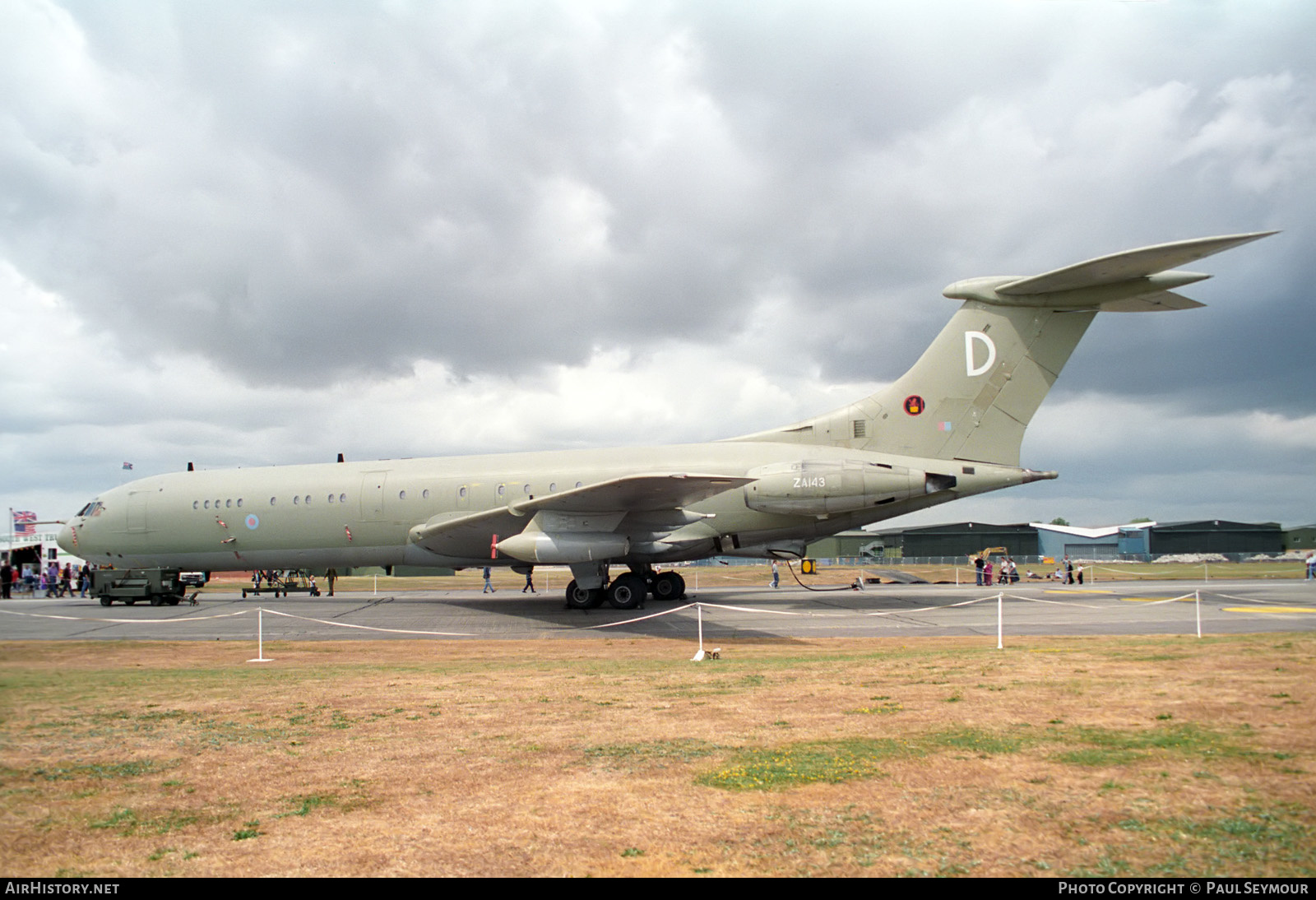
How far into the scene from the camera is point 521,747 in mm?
6426

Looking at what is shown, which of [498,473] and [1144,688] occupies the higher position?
[498,473]

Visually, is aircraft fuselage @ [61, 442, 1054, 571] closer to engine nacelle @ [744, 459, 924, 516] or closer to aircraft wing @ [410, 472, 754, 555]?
engine nacelle @ [744, 459, 924, 516]

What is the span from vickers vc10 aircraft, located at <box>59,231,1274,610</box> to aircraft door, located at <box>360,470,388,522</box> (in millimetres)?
48

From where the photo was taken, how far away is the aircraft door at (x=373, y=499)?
23094 millimetres

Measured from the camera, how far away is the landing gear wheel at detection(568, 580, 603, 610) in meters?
21.6

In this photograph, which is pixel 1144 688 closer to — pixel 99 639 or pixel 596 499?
pixel 596 499

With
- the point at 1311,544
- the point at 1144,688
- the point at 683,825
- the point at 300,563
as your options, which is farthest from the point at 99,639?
the point at 1311,544

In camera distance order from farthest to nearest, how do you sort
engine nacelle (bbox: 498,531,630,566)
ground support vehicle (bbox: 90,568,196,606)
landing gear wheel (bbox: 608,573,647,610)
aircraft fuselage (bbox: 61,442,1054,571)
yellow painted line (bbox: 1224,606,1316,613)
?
ground support vehicle (bbox: 90,568,196,606)
landing gear wheel (bbox: 608,573,647,610)
aircraft fuselage (bbox: 61,442,1054,571)
engine nacelle (bbox: 498,531,630,566)
yellow painted line (bbox: 1224,606,1316,613)

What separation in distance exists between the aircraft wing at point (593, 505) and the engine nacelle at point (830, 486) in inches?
60.8

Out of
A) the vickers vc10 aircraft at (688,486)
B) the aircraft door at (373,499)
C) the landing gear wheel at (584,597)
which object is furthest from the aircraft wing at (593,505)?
the landing gear wheel at (584,597)

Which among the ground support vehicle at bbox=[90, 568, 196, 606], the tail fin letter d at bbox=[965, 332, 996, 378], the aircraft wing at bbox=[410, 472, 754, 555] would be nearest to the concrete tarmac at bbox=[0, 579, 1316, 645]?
the ground support vehicle at bbox=[90, 568, 196, 606]

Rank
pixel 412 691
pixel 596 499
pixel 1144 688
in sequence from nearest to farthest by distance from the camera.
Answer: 1. pixel 1144 688
2. pixel 412 691
3. pixel 596 499

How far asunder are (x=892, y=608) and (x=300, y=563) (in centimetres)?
1746

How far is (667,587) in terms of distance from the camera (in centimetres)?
2509
